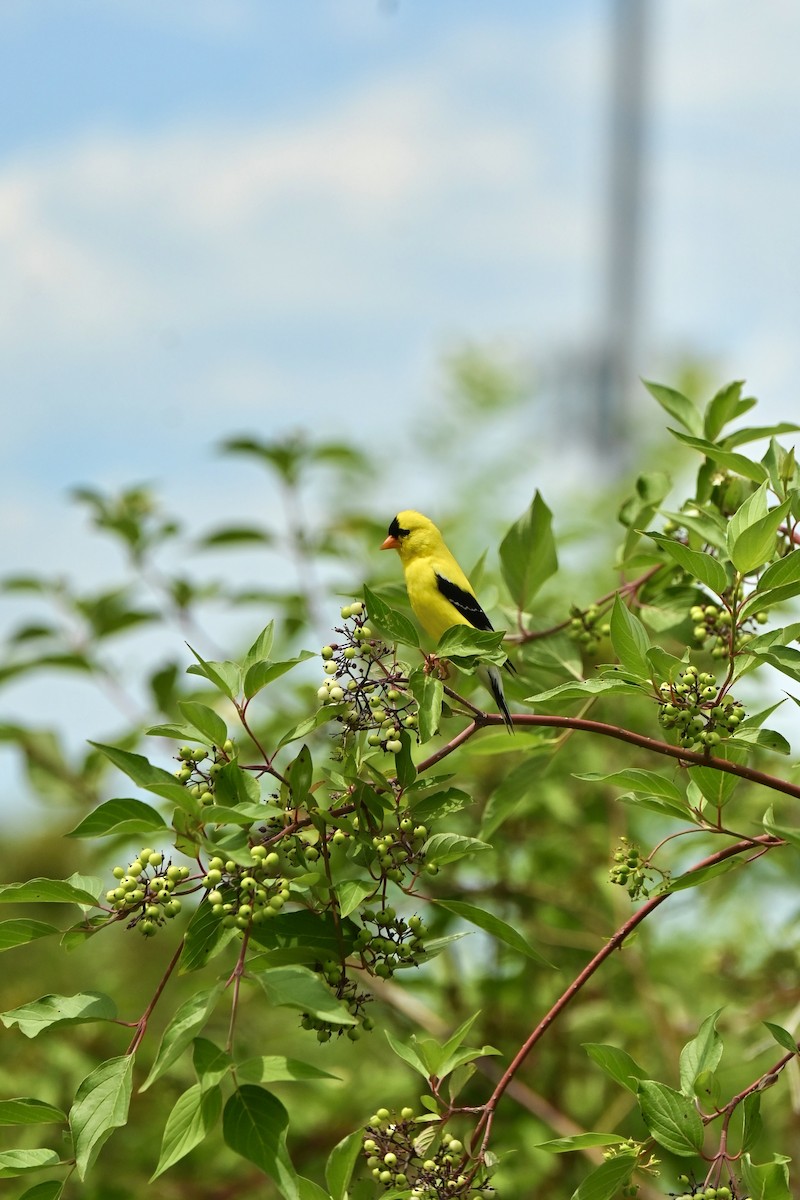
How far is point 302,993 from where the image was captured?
0.92 m

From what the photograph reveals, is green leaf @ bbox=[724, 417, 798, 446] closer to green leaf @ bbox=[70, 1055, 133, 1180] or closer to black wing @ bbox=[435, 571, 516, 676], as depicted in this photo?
black wing @ bbox=[435, 571, 516, 676]

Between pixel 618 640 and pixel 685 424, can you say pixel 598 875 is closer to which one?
pixel 685 424

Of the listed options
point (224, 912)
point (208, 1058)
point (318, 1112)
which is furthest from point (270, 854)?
point (318, 1112)

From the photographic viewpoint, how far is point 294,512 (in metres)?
2.64

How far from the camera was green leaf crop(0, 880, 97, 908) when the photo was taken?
98cm

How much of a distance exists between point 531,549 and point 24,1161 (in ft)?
2.76

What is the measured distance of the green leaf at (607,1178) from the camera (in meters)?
1.05

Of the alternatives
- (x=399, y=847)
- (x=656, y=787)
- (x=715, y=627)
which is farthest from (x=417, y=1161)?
(x=715, y=627)

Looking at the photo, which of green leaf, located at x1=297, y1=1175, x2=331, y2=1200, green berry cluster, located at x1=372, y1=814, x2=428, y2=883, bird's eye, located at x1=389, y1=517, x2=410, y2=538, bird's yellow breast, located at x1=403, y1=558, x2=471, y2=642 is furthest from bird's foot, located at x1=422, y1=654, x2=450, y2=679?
bird's eye, located at x1=389, y1=517, x2=410, y2=538

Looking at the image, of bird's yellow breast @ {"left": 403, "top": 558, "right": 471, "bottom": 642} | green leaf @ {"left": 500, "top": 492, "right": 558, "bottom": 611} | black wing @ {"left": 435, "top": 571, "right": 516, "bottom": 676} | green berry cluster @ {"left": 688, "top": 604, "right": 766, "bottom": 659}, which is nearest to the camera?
green berry cluster @ {"left": 688, "top": 604, "right": 766, "bottom": 659}

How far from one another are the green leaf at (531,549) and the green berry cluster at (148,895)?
60 centimetres

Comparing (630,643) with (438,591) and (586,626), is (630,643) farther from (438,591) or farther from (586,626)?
(438,591)

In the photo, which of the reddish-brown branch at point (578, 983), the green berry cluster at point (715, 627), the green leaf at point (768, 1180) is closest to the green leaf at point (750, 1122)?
the green leaf at point (768, 1180)

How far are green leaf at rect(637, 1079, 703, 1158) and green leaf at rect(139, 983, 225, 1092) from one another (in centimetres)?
39
